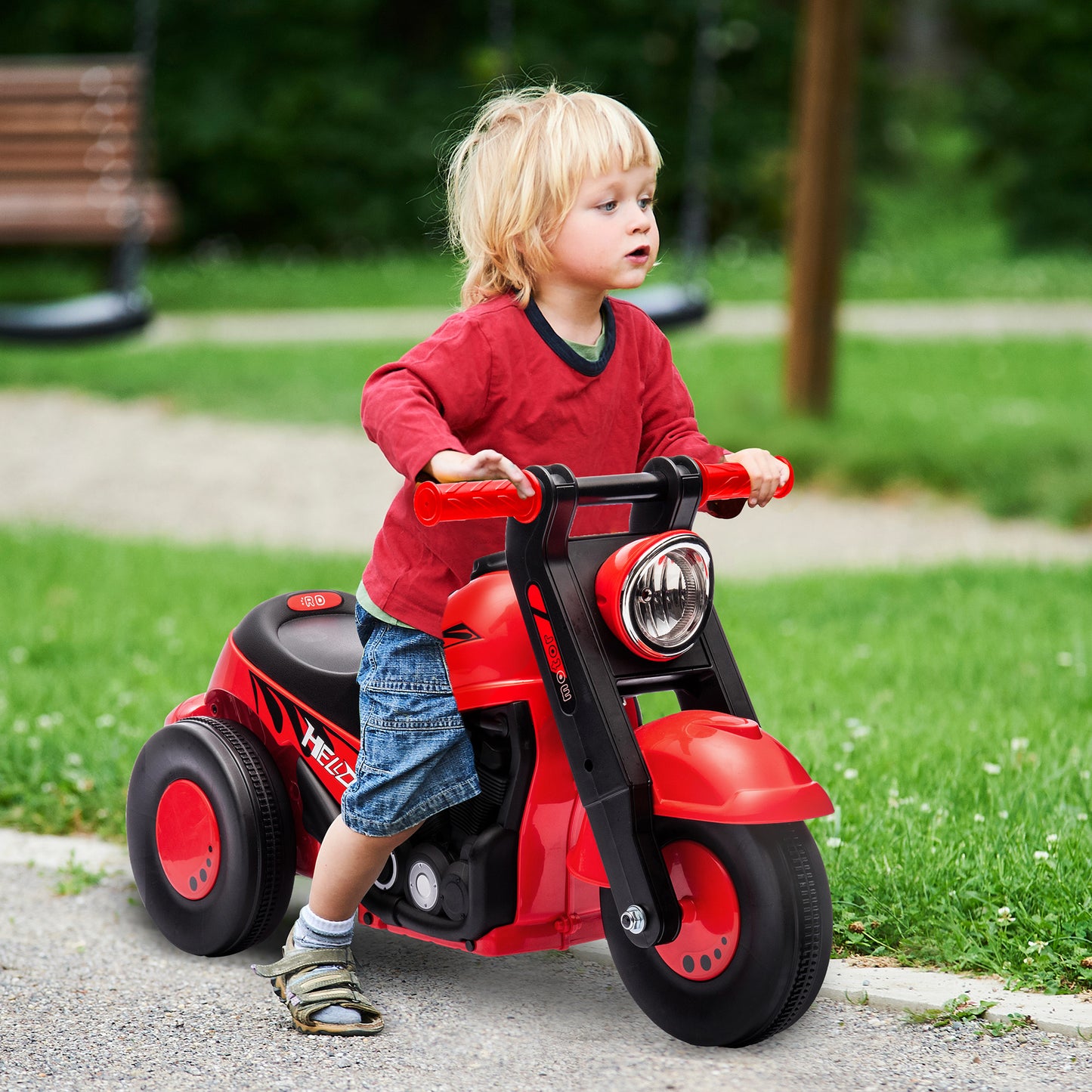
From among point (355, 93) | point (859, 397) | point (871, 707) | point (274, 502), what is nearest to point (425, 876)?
point (871, 707)

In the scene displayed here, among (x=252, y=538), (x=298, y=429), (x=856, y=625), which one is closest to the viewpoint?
(x=856, y=625)

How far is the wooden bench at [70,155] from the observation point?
33.5 feet

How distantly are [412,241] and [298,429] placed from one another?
11.0 metres

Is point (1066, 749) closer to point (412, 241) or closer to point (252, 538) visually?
point (252, 538)

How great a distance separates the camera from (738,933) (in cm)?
257

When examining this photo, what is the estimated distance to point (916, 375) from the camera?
37.3 feet

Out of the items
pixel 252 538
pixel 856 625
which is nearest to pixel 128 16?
pixel 252 538

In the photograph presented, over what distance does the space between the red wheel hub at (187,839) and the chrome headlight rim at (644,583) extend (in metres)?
0.98

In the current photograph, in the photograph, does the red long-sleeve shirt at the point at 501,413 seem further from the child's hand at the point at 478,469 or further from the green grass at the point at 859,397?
the green grass at the point at 859,397

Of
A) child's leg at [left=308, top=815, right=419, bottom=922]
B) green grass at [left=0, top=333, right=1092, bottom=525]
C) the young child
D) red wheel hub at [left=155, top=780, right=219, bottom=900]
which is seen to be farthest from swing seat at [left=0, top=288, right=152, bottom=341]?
child's leg at [left=308, top=815, right=419, bottom=922]

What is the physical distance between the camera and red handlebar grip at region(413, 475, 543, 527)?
244cm

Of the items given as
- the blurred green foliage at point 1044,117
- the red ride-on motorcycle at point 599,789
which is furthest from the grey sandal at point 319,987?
the blurred green foliage at point 1044,117

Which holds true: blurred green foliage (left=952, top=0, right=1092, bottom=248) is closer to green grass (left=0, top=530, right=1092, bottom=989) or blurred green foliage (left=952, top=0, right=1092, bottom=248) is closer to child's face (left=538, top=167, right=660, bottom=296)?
green grass (left=0, top=530, right=1092, bottom=989)

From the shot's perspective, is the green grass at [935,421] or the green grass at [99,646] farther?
the green grass at [935,421]
